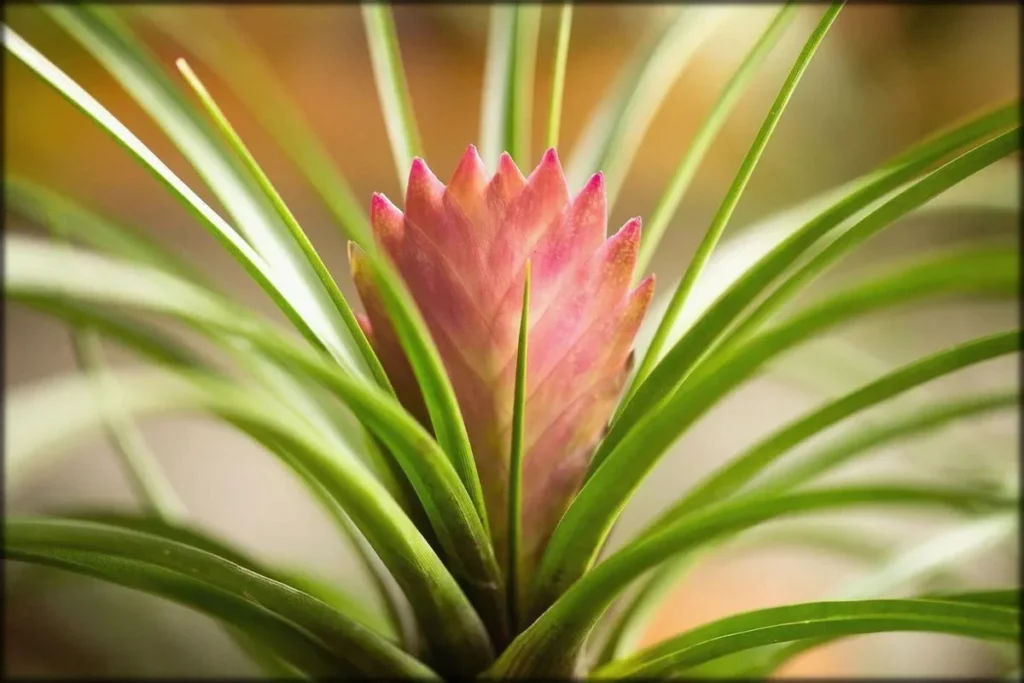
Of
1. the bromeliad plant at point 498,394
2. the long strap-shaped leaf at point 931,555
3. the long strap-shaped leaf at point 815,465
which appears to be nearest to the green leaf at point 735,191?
the bromeliad plant at point 498,394

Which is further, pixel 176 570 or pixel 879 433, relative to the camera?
pixel 879 433

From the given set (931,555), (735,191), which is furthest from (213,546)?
(931,555)

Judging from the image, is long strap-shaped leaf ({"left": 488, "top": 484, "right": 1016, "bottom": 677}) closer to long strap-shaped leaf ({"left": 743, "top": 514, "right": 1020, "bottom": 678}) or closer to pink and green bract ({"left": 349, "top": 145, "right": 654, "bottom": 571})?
pink and green bract ({"left": 349, "top": 145, "right": 654, "bottom": 571})

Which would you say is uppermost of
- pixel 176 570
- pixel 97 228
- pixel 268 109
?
pixel 268 109

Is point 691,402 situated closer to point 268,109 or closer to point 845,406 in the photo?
point 845,406

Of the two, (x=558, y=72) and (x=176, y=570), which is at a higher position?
(x=558, y=72)

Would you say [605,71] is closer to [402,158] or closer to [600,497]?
[402,158]

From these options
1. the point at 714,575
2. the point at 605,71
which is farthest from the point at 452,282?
the point at 605,71

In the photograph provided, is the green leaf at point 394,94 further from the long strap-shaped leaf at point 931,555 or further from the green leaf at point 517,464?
the long strap-shaped leaf at point 931,555
